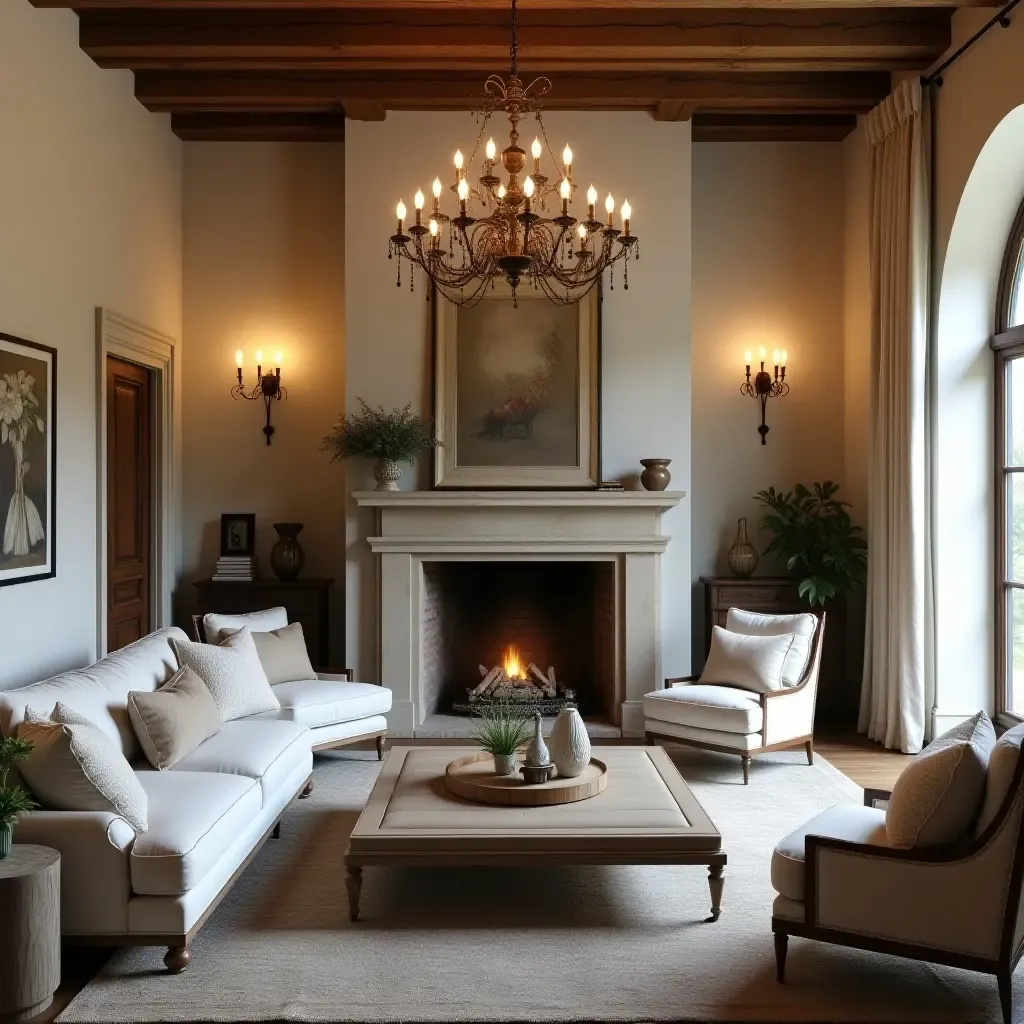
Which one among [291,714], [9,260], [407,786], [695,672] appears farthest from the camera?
[695,672]

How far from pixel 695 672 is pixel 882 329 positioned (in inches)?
99.0

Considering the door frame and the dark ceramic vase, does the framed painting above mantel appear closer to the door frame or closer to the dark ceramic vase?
the dark ceramic vase

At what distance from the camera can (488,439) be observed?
6645 mm

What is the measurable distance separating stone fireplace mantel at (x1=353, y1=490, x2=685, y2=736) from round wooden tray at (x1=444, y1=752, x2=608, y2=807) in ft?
7.23

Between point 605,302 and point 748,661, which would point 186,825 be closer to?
point 748,661

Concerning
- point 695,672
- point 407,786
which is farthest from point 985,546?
point 407,786

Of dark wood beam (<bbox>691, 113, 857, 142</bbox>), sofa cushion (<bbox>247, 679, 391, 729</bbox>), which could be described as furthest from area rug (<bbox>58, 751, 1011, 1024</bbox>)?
dark wood beam (<bbox>691, 113, 857, 142</bbox>)

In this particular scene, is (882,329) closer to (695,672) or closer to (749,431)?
(749,431)

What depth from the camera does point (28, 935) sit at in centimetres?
297

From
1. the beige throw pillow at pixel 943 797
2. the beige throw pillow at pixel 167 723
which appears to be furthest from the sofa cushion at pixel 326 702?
the beige throw pillow at pixel 943 797

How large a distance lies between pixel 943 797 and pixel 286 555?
15.6 feet

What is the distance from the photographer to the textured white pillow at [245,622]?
5625 mm

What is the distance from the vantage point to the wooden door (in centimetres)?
628

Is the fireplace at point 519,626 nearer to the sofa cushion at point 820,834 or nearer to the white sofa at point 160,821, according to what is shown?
the white sofa at point 160,821
